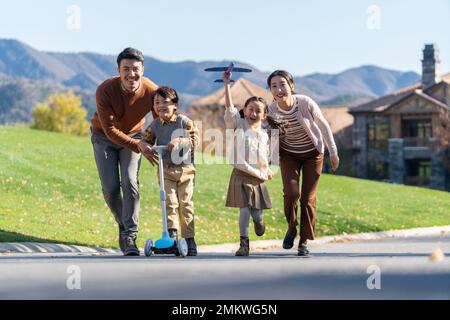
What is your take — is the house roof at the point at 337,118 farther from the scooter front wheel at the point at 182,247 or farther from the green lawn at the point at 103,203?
the scooter front wheel at the point at 182,247

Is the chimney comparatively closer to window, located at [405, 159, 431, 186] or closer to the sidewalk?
window, located at [405, 159, 431, 186]

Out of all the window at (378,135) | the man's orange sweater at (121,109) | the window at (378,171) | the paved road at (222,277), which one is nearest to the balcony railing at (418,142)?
the window at (378,135)

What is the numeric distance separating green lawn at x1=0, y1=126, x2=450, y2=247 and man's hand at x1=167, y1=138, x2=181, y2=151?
391 centimetres

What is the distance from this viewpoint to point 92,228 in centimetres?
1670

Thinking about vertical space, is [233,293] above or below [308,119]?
below

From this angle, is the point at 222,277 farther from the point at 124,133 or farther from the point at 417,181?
the point at 417,181

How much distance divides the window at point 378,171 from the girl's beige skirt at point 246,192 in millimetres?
61339

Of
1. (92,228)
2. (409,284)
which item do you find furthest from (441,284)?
(92,228)

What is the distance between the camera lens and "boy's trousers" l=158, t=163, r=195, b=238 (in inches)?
460

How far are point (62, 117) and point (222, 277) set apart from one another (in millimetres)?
106720

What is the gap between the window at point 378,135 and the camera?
73.0m
